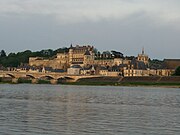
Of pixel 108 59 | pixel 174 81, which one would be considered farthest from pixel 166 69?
pixel 174 81

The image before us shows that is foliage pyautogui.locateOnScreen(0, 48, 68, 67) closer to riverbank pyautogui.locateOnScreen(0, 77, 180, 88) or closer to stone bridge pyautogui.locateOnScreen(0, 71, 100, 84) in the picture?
stone bridge pyautogui.locateOnScreen(0, 71, 100, 84)

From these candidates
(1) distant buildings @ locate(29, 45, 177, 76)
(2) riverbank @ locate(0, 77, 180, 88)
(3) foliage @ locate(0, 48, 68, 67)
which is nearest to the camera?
(2) riverbank @ locate(0, 77, 180, 88)

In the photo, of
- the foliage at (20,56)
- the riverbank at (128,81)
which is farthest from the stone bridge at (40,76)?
the foliage at (20,56)

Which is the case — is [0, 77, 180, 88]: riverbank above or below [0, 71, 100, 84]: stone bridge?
below

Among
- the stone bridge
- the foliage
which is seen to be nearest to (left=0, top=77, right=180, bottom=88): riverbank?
the stone bridge

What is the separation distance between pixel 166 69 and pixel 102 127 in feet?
373

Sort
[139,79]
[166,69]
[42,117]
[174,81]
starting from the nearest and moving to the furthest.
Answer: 1. [42,117]
2. [174,81]
3. [139,79]
4. [166,69]

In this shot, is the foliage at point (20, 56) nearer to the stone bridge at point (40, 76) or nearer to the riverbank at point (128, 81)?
the stone bridge at point (40, 76)

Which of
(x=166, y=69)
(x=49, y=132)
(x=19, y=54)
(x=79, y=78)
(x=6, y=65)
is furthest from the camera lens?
(x=19, y=54)

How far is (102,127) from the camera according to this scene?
18406 mm

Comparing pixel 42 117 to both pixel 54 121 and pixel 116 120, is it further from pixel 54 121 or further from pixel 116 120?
pixel 116 120

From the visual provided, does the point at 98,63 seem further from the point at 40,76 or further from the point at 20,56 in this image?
the point at 40,76

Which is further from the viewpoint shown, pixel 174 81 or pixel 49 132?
pixel 174 81

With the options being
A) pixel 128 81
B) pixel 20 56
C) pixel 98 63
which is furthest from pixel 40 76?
pixel 20 56
